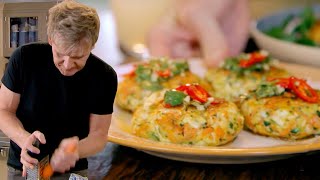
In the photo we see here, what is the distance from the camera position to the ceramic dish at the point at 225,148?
921 millimetres

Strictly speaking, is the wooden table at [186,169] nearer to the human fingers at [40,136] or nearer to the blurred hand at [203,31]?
the human fingers at [40,136]

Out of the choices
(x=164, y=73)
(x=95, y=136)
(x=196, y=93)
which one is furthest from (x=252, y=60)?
(x=95, y=136)

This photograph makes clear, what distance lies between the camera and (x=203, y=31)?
153cm

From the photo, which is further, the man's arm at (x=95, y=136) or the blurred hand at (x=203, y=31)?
the blurred hand at (x=203, y=31)

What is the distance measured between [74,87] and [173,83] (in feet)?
2.03

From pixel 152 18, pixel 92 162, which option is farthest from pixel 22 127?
pixel 152 18

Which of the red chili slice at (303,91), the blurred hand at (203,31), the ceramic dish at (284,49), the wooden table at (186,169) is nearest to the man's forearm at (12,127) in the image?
the wooden table at (186,169)

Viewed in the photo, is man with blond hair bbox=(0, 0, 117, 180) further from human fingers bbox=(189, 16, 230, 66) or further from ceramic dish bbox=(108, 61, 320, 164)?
human fingers bbox=(189, 16, 230, 66)

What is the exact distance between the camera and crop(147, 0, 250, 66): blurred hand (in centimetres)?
152

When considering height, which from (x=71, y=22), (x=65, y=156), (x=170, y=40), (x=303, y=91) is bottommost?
(x=170, y=40)

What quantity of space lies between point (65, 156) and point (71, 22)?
13 centimetres

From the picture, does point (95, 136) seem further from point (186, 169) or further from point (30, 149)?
point (186, 169)

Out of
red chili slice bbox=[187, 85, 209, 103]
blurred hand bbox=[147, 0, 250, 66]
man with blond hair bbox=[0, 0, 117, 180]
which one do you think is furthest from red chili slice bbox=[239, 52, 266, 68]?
man with blond hair bbox=[0, 0, 117, 180]

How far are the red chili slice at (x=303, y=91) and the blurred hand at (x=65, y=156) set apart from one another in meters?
0.58
